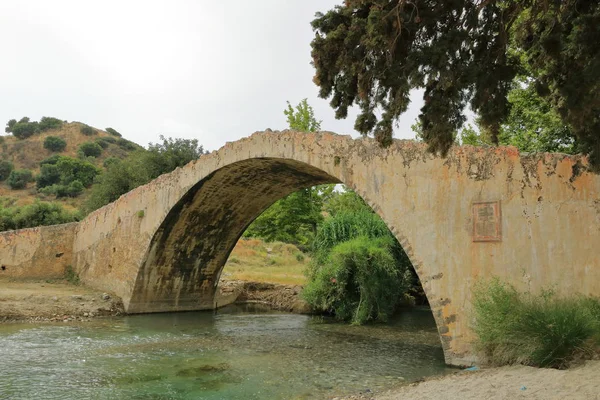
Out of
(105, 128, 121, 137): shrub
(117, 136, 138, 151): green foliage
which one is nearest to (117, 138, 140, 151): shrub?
(117, 136, 138, 151): green foliage

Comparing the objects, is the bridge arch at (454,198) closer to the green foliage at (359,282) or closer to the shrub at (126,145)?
the green foliage at (359,282)

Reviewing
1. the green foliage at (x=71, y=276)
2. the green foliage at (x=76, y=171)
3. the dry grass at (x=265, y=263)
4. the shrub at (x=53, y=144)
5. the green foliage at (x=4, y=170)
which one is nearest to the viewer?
the green foliage at (x=71, y=276)

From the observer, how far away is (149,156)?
2592 cm

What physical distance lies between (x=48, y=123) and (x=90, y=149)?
9.14 meters

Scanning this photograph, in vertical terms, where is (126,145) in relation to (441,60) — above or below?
above

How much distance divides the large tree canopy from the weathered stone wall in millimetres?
14852

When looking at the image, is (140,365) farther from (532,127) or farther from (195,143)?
(195,143)

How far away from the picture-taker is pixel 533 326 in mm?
5688

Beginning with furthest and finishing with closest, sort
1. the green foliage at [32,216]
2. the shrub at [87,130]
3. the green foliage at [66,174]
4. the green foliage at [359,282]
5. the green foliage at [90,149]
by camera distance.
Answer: the shrub at [87,130] < the green foliage at [90,149] < the green foliage at [66,174] < the green foliage at [32,216] < the green foliage at [359,282]

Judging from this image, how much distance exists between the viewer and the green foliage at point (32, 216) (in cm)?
2152

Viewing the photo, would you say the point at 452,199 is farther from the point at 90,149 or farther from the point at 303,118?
the point at 90,149

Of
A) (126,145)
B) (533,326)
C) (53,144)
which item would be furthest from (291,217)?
(126,145)

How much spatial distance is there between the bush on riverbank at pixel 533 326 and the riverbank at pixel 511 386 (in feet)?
0.80

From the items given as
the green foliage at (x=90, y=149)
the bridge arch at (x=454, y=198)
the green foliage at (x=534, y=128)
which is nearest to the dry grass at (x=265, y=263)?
the bridge arch at (x=454, y=198)
